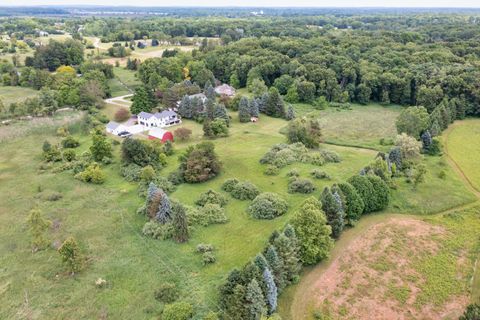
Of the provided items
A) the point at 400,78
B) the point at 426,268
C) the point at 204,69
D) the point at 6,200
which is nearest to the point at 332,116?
the point at 400,78

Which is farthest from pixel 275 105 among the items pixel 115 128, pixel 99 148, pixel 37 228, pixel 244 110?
pixel 37 228

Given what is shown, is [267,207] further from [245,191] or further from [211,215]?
[211,215]

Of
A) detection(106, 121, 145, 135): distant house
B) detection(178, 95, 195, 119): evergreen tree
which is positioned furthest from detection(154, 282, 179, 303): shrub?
detection(178, 95, 195, 119): evergreen tree

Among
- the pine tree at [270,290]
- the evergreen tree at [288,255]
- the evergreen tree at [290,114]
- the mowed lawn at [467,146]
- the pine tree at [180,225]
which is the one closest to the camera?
the pine tree at [270,290]

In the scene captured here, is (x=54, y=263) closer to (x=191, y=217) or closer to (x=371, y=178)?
(x=191, y=217)

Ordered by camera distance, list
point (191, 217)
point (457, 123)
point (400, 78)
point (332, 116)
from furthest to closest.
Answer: point (400, 78), point (332, 116), point (457, 123), point (191, 217)

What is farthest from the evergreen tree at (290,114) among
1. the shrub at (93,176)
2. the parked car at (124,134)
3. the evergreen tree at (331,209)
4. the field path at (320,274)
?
the evergreen tree at (331,209)

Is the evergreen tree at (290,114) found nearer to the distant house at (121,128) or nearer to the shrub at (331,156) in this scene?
the shrub at (331,156)

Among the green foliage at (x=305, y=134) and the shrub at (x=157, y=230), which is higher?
the green foliage at (x=305, y=134)
